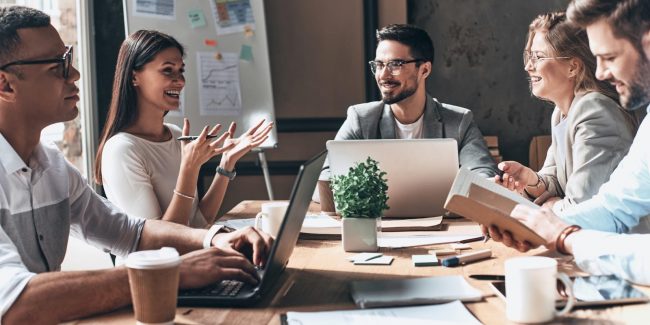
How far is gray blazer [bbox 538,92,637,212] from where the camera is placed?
2.23m

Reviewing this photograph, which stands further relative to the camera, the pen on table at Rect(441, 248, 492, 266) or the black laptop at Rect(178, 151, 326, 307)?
the pen on table at Rect(441, 248, 492, 266)

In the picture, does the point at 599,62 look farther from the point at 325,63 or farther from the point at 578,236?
the point at 325,63

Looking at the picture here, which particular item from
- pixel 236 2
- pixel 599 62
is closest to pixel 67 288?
pixel 599 62

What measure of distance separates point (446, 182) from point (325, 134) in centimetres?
222

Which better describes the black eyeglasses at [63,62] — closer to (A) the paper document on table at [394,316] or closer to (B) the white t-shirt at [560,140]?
(A) the paper document on table at [394,316]

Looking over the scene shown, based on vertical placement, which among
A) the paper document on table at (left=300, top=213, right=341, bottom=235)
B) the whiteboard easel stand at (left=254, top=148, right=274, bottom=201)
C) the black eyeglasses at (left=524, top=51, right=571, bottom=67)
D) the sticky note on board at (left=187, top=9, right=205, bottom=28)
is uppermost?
the sticky note on board at (left=187, top=9, right=205, bottom=28)

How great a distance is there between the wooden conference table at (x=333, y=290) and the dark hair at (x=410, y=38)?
1647mm

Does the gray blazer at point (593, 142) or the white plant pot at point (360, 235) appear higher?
the gray blazer at point (593, 142)

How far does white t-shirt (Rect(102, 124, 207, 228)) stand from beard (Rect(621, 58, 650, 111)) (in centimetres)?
139

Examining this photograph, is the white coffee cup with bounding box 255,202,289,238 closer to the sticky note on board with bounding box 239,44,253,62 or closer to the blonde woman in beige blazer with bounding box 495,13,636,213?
the blonde woman in beige blazer with bounding box 495,13,636,213

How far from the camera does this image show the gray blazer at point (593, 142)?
2.23 m

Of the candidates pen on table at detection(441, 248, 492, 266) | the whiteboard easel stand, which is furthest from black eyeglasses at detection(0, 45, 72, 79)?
the whiteboard easel stand

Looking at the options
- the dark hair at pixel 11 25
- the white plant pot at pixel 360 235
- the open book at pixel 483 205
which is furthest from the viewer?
the white plant pot at pixel 360 235

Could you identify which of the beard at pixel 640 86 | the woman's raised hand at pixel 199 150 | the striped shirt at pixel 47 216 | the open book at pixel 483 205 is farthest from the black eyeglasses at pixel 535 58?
the striped shirt at pixel 47 216
